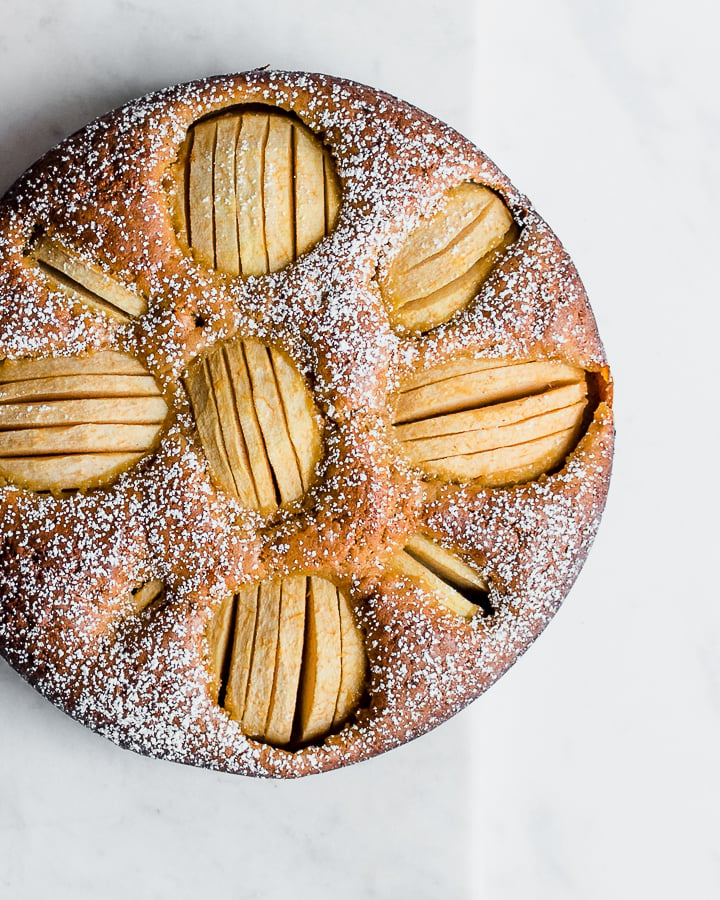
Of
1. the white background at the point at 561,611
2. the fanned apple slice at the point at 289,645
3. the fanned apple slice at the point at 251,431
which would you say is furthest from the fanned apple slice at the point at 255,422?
the white background at the point at 561,611

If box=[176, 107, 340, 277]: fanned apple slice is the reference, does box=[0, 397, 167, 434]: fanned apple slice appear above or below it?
below

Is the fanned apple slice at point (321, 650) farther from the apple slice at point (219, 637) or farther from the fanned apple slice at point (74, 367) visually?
the fanned apple slice at point (74, 367)

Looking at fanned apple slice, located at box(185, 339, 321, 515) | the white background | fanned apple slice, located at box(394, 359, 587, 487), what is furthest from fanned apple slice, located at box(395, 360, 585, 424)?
the white background

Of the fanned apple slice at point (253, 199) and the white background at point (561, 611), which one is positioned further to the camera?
the white background at point (561, 611)

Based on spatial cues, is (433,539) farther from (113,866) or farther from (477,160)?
(113,866)

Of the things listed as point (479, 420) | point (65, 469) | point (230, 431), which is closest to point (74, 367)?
point (65, 469)

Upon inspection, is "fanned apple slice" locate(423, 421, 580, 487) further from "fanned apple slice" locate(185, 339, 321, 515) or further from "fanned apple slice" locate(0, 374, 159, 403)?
"fanned apple slice" locate(0, 374, 159, 403)

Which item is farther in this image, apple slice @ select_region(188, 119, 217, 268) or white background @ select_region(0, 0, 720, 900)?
white background @ select_region(0, 0, 720, 900)

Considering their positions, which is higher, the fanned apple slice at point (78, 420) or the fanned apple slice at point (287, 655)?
the fanned apple slice at point (78, 420)
